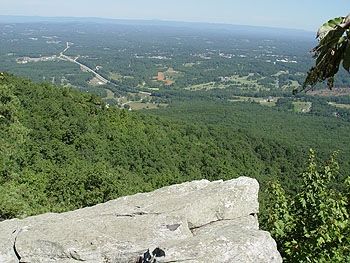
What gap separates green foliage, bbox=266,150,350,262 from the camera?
7516mm

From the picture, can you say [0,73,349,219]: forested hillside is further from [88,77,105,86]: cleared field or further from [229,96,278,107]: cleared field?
[88,77,105,86]: cleared field

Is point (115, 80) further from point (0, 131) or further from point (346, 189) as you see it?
point (346, 189)

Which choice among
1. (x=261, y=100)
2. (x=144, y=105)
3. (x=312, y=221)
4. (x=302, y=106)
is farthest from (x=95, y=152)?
(x=261, y=100)

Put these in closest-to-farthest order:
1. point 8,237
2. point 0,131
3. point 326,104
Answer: point 8,237 < point 0,131 < point 326,104

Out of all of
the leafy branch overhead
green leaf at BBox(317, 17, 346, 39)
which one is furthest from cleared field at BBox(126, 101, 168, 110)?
green leaf at BBox(317, 17, 346, 39)

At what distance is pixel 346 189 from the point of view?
9.24 metres

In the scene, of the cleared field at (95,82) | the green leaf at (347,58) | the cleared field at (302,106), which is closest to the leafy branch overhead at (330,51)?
the green leaf at (347,58)

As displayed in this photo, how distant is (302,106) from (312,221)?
14797 cm

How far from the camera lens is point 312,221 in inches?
328

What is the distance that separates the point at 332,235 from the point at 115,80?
19262cm

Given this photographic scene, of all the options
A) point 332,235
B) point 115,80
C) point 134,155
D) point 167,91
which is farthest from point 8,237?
point 115,80

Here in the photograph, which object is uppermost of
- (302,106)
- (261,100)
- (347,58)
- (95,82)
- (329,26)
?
(329,26)

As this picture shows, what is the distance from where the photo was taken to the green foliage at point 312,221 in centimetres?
752

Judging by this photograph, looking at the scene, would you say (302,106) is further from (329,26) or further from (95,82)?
(329,26)
